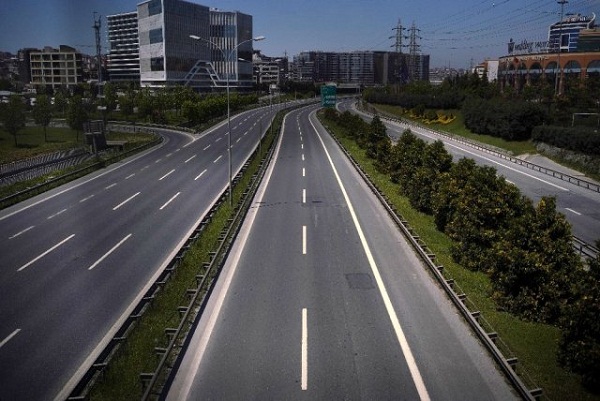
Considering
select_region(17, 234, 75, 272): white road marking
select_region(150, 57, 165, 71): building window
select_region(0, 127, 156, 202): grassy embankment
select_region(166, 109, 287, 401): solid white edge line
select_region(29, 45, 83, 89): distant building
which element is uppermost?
select_region(150, 57, 165, 71): building window

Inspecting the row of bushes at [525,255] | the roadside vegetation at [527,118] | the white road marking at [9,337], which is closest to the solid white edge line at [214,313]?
the white road marking at [9,337]

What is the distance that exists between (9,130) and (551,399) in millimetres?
54678

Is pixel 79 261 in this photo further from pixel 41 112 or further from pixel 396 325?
pixel 41 112

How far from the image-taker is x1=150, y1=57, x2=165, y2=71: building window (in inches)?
6211

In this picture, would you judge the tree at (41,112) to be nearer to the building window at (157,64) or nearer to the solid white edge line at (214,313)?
the solid white edge line at (214,313)

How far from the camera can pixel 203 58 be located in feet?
579

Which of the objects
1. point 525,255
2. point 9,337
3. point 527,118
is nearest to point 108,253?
point 9,337

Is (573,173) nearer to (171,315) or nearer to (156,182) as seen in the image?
(156,182)

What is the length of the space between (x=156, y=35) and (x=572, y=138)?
131770mm

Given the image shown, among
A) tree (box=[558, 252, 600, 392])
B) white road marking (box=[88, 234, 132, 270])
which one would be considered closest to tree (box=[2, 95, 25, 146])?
white road marking (box=[88, 234, 132, 270])

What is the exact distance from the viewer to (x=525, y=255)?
53.4 feet

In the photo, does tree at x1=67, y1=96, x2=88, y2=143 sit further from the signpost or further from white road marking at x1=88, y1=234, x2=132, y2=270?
white road marking at x1=88, y1=234, x2=132, y2=270

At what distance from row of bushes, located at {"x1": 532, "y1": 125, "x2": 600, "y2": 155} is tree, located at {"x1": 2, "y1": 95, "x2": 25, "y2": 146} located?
180ft

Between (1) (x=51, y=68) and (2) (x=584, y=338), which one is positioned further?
(1) (x=51, y=68)
